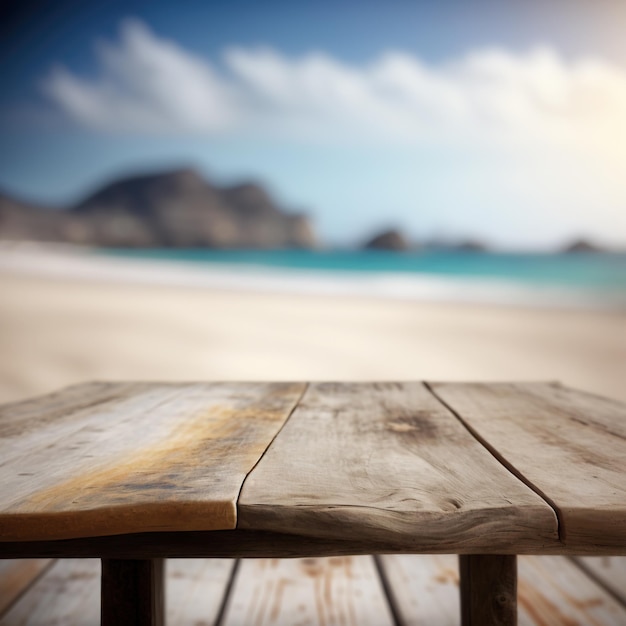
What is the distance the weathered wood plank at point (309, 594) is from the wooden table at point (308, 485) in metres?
0.29

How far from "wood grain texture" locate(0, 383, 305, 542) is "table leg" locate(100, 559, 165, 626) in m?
0.12

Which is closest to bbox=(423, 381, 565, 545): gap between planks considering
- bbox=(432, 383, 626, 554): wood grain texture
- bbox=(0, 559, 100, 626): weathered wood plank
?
bbox=(432, 383, 626, 554): wood grain texture

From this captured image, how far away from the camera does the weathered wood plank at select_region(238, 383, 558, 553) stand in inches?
16.1

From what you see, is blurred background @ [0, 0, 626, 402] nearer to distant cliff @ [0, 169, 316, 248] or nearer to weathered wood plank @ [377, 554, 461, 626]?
distant cliff @ [0, 169, 316, 248]

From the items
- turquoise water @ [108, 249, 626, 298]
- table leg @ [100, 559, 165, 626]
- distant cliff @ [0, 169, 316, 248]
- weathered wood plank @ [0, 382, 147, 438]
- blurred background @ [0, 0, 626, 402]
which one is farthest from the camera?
distant cliff @ [0, 169, 316, 248]

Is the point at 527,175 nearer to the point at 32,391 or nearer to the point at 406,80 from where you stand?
the point at 406,80

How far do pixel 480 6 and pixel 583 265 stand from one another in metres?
7.29

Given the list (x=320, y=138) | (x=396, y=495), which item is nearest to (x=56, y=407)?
(x=396, y=495)

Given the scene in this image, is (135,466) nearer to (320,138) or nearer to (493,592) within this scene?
(493,592)

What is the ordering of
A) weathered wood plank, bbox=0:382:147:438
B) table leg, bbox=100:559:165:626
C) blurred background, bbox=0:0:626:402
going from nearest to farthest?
table leg, bbox=100:559:165:626 < weathered wood plank, bbox=0:382:147:438 < blurred background, bbox=0:0:626:402

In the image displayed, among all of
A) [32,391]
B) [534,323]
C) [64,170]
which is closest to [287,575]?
[32,391]

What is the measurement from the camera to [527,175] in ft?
63.0

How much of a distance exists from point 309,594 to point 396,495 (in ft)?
2.40

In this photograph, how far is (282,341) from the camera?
384 cm
